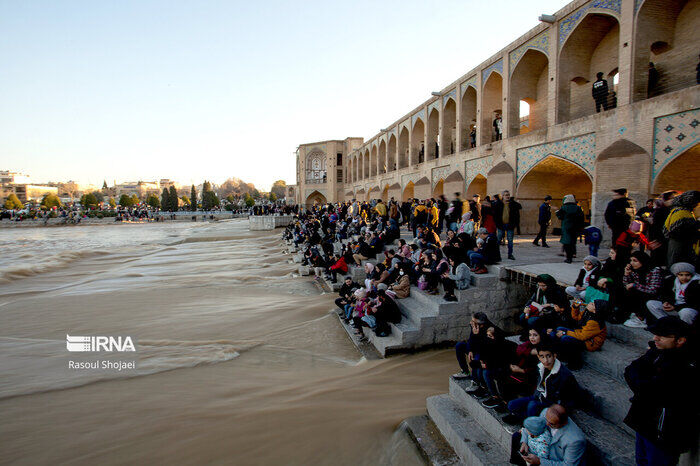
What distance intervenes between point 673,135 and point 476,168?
6461 mm

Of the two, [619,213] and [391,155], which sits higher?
[391,155]

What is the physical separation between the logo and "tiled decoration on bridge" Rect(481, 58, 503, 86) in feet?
41.8

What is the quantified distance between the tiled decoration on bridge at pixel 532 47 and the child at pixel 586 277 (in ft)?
28.2

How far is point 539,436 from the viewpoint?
2.49m

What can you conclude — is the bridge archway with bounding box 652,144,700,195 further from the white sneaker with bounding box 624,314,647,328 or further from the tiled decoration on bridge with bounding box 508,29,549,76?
the white sneaker with bounding box 624,314,647,328

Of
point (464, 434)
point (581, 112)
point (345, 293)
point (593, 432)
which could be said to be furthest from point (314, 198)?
point (593, 432)

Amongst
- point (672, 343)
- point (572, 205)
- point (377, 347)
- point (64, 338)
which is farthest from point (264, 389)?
point (572, 205)

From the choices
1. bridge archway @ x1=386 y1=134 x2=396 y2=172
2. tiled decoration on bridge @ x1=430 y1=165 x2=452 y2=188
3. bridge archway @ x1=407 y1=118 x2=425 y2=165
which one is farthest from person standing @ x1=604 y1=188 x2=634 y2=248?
bridge archway @ x1=386 y1=134 x2=396 y2=172

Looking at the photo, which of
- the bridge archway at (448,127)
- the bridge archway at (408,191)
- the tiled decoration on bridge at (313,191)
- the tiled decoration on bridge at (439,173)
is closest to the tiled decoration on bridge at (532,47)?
the bridge archway at (448,127)

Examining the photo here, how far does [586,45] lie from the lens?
9828 millimetres

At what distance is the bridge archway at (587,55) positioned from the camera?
9359 mm

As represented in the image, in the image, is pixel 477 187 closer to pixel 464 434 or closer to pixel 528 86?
pixel 528 86

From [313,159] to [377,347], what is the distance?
3746cm

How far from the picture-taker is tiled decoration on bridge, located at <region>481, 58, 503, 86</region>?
39.7 ft
